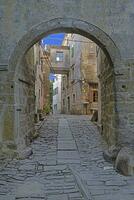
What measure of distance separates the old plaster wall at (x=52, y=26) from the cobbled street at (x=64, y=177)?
3.22 feet

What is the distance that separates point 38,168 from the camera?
598 centimetres

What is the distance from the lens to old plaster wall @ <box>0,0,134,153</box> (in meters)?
6.76

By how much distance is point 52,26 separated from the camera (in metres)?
6.77

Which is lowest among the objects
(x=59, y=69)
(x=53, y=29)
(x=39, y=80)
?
(x=39, y=80)

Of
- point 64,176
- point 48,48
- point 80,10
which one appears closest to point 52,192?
point 64,176

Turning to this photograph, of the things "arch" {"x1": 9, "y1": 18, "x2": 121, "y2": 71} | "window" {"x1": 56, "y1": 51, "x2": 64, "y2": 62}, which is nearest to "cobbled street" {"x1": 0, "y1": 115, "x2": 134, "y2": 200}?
"arch" {"x1": 9, "y1": 18, "x2": 121, "y2": 71}

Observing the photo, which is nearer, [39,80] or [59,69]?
[39,80]

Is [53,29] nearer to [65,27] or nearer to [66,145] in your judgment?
[65,27]

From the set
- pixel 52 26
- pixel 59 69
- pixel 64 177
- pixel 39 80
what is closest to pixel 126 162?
pixel 64 177

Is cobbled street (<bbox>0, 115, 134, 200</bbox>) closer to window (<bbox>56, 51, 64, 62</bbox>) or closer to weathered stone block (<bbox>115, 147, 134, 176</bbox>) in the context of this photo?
weathered stone block (<bbox>115, 147, 134, 176</bbox>)

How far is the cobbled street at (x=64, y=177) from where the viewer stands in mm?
4398

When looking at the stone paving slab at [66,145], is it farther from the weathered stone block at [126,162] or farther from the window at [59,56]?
the window at [59,56]

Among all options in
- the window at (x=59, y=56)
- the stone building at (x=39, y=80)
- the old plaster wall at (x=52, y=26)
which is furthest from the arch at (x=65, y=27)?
the window at (x=59, y=56)

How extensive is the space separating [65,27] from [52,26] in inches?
11.7
